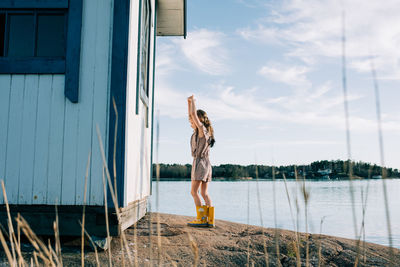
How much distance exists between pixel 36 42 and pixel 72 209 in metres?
1.77

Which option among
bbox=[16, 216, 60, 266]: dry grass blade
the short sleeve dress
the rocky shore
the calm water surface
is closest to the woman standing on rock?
the short sleeve dress

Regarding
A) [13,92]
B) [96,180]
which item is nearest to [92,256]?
[96,180]

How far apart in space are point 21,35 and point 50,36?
34 centimetres

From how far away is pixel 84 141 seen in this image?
11.2 feet

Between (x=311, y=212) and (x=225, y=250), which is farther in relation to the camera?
(x=311, y=212)

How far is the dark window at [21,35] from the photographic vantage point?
368 centimetres

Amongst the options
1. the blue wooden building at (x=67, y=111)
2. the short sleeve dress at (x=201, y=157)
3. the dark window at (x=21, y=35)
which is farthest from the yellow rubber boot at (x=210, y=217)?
the dark window at (x=21, y=35)

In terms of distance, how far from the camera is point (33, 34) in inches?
140

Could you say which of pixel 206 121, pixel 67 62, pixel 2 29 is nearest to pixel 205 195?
pixel 206 121

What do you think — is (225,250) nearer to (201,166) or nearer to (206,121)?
(201,166)

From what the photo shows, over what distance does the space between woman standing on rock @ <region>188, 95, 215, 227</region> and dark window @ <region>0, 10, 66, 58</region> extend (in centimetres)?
184

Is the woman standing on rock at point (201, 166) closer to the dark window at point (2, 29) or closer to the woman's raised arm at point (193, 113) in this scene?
the woman's raised arm at point (193, 113)

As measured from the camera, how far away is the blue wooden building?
3.36 meters

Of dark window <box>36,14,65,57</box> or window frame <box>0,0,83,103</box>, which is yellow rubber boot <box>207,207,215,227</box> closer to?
window frame <box>0,0,83,103</box>
